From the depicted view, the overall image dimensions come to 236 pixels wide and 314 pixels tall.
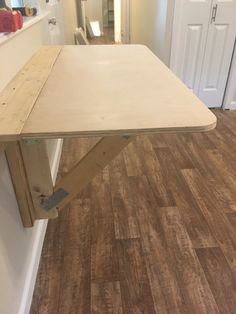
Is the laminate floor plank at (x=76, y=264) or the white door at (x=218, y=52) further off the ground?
the white door at (x=218, y=52)

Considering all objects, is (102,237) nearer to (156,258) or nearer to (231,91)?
(156,258)

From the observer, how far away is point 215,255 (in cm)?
138

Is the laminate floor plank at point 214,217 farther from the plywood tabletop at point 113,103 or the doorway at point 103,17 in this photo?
the doorway at point 103,17

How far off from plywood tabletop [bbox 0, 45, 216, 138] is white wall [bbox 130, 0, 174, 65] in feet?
5.28

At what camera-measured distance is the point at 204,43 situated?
272 cm

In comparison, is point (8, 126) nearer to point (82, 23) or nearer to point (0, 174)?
point (0, 174)

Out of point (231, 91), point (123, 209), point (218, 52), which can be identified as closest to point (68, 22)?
point (218, 52)

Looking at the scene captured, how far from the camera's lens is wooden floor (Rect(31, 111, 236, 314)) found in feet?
3.88

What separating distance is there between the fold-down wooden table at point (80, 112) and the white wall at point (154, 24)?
1.47 metres

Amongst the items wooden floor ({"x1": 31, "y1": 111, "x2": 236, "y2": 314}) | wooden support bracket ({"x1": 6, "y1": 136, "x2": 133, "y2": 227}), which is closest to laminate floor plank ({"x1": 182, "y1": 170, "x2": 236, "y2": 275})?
wooden floor ({"x1": 31, "y1": 111, "x2": 236, "y2": 314})

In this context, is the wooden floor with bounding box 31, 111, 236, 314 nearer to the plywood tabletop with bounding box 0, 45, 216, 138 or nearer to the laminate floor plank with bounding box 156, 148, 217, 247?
the laminate floor plank with bounding box 156, 148, 217, 247

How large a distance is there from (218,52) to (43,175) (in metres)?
2.44

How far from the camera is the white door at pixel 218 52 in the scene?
102 inches

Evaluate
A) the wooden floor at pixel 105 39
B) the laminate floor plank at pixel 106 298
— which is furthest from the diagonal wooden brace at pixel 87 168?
the wooden floor at pixel 105 39
